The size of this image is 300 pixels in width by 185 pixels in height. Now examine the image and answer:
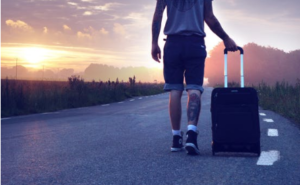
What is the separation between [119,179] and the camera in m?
3.86

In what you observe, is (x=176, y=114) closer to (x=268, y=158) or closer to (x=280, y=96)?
(x=268, y=158)

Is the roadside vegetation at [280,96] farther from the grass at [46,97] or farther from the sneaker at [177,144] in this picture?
the sneaker at [177,144]

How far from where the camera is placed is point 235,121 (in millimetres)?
5113

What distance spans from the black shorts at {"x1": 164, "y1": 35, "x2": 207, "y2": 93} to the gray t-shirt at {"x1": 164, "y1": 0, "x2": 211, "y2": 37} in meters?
0.07

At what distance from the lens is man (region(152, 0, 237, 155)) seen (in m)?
5.35

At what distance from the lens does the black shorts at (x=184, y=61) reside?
5.35 metres

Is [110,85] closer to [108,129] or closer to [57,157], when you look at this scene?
[108,129]

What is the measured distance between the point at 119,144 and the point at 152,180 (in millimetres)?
2313

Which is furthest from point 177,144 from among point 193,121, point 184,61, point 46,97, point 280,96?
point 280,96

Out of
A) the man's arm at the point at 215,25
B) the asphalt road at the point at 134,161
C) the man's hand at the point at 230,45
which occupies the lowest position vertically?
the asphalt road at the point at 134,161

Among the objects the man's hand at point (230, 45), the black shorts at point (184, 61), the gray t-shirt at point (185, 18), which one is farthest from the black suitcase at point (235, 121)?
the gray t-shirt at point (185, 18)

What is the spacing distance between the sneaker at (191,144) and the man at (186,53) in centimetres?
13

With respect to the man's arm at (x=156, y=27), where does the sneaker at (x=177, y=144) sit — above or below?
below

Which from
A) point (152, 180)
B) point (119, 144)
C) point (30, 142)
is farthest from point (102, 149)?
point (152, 180)
